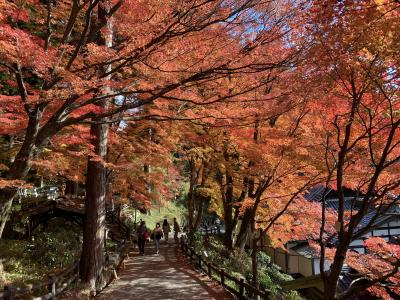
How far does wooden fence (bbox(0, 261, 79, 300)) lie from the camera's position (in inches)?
287

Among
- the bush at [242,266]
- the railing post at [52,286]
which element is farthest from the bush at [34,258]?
the bush at [242,266]

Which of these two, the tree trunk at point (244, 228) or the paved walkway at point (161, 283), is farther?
the tree trunk at point (244, 228)

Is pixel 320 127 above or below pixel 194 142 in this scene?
below

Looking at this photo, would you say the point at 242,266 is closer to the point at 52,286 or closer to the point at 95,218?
the point at 95,218

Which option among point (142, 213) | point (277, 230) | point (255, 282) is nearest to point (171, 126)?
point (277, 230)

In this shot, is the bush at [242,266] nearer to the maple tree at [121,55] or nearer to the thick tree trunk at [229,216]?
the thick tree trunk at [229,216]

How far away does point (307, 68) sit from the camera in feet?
27.4

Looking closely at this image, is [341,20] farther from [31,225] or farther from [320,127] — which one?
[31,225]

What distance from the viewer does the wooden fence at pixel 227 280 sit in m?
9.55

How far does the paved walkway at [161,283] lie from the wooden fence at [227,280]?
10.2 inches

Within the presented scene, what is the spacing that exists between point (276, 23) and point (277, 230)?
11.3 m

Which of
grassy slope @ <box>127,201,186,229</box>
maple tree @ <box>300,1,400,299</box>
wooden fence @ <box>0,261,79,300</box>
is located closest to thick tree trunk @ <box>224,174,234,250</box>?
wooden fence @ <box>0,261,79,300</box>

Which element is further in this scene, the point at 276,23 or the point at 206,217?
the point at 206,217

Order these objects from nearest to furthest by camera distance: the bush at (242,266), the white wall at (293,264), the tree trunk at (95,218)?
the tree trunk at (95,218), the bush at (242,266), the white wall at (293,264)
